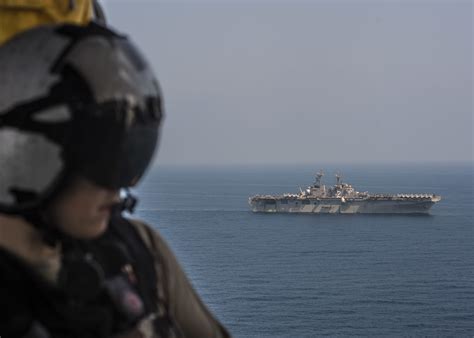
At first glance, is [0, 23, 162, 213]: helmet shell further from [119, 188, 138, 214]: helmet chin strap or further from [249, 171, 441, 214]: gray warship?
[249, 171, 441, 214]: gray warship

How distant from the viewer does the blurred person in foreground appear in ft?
3.01

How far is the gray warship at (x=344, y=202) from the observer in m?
55.8

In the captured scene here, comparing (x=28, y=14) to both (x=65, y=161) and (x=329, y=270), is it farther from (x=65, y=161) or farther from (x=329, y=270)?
(x=329, y=270)

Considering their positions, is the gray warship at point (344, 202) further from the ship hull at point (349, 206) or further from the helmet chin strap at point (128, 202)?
the helmet chin strap at point (128, 202)

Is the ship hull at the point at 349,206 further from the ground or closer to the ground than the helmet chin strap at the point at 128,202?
closer to the ground

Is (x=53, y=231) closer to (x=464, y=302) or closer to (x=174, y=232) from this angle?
(x=464, y=302)

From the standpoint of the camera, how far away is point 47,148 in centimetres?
91

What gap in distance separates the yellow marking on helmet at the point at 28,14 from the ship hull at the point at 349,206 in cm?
5539

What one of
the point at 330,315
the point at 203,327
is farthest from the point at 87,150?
the point at 330,315

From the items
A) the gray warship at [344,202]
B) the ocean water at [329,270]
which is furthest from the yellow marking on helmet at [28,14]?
the gray warship at [344,202]

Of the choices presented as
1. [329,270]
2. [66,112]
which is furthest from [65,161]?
[329,270]

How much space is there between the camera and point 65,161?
918 mm

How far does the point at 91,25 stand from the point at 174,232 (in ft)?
160

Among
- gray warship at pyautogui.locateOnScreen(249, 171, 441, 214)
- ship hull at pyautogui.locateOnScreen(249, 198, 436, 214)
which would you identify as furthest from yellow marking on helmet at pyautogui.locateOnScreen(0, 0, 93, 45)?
ship hull at pyautogui.locateOnScreen(249, 198, 436, 214)
